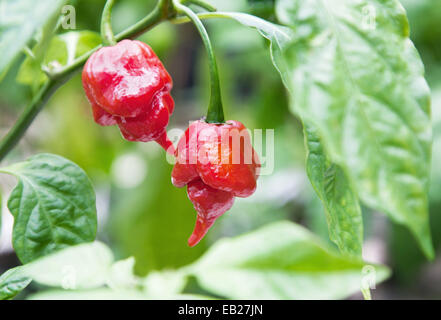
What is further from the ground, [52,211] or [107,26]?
[107,26]

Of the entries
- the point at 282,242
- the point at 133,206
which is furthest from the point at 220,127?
the point at 133,206

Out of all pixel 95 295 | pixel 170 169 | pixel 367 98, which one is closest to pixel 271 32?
pixel 367 98

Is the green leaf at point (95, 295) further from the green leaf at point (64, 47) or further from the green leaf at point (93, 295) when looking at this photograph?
the green leaf at point (64, 47)

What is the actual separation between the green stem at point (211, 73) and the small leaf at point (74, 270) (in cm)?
20

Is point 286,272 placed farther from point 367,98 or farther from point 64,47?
point 64,47

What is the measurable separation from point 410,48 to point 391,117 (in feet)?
0.23

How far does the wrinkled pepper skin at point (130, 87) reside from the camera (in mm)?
473

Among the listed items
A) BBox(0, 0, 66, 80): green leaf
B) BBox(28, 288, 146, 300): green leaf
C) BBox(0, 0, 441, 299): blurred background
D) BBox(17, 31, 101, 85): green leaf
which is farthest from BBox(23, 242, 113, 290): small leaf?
BBox(0, 0, 441, 299): blurred background

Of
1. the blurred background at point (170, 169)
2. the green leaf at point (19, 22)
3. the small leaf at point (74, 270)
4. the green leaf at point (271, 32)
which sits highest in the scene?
the green leaf at point (19, 22)

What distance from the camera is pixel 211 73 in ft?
1.59

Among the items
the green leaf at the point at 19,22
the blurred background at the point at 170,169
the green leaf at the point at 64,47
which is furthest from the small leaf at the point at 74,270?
the blurred background at the point at 170,169

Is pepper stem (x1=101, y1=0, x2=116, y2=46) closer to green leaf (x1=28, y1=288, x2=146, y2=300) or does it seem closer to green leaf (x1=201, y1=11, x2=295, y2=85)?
green leaf (x1=201, y1=11, x2=295, y2=85)

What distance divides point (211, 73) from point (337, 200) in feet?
0.53

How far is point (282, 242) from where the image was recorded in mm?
381
